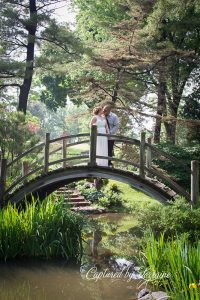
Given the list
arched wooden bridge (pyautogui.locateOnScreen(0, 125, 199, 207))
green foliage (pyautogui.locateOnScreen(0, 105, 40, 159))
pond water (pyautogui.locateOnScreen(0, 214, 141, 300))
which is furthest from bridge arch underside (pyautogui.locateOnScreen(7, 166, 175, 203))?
green foliage (pyautogui.locateOnScreen(0, 105, 40, 159))

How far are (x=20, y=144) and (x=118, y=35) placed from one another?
5933 millimetres

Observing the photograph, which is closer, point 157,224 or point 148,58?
point 157,224

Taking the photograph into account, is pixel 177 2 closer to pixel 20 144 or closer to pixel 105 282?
pixel 20 144

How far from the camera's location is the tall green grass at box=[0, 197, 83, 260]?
8.36 metres

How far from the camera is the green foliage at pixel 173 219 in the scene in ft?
26.0

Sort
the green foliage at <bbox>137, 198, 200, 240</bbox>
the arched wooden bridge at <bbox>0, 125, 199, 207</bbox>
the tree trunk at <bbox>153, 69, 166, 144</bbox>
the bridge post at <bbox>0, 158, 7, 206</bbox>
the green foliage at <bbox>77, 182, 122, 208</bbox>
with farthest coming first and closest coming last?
1. the tree trunk at <bbox>153, 69, 166, 144</bbox>
2. the green foliage at <bbox>77, 182, 122, 208</bbox>
3. the bridge post at <bbox>0, 158, 7, 206</bbox>
4. the arched wooden bridge at <bbox>0, 125, 199, 207</bbox>
5. the green foliage at <bbox>137, 198, 200, 240</bbox>

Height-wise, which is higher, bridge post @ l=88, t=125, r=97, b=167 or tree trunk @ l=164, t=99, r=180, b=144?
tree trunk @ l=164, t=99, r=180, b=144

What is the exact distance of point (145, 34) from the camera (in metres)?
17.8

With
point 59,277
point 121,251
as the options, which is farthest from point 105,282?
point 121,251

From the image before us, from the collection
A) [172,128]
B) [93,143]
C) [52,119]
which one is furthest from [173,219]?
[52,119]

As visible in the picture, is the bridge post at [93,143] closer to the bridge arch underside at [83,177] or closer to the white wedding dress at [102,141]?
the bridge arch underside at [83,177]

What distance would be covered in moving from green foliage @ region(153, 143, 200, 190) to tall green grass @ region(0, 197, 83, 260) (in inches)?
302

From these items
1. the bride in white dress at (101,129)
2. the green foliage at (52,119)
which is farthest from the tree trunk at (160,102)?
the green foliage at (52,119)

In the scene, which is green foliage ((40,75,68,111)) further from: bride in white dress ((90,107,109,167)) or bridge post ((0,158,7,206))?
bride in white dress ((90,107,109,167))
